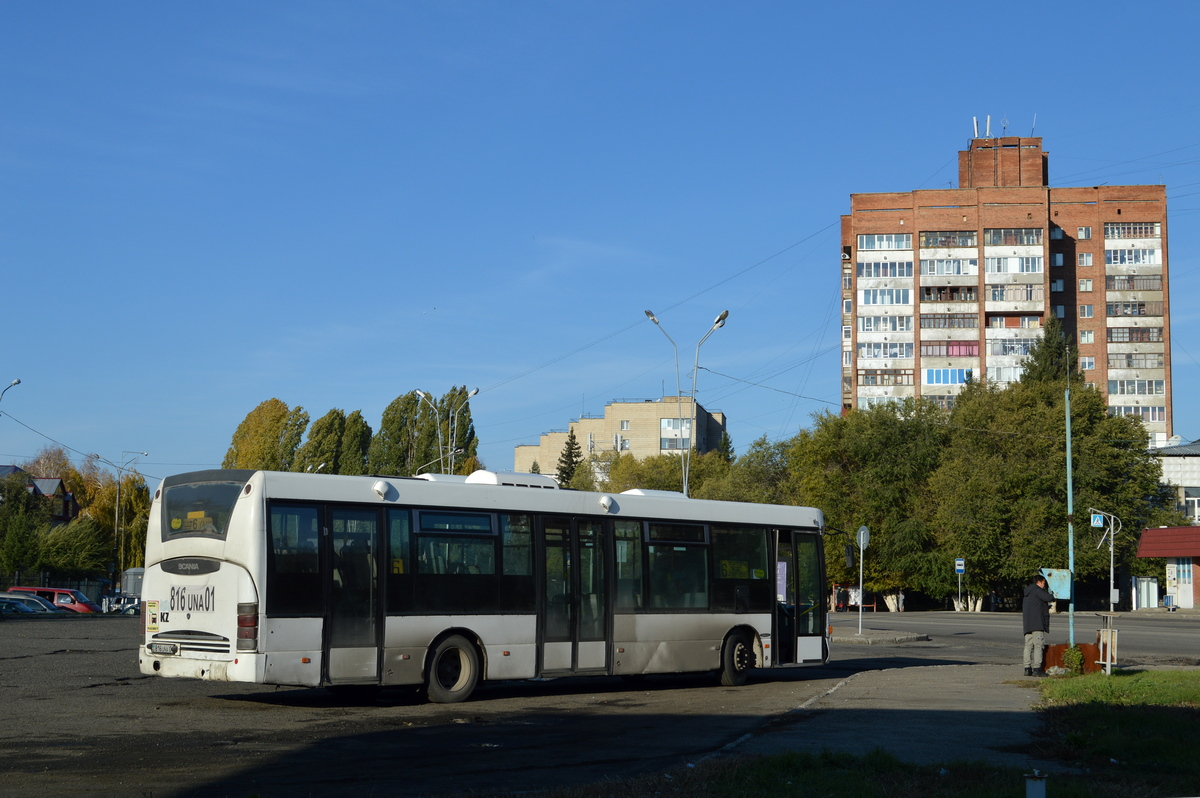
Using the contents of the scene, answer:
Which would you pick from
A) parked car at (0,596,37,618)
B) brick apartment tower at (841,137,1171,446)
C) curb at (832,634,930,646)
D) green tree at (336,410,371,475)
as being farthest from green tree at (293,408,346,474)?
curb at (832,634,930,646)

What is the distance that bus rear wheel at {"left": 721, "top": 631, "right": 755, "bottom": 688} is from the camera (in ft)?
60.1

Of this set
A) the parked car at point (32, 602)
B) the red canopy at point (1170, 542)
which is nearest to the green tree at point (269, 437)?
the parked car at point (32, 602)

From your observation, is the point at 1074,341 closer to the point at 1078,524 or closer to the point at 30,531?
the point at 1078,524

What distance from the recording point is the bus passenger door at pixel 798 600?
1936 centimetres

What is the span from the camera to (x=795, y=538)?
19.8m

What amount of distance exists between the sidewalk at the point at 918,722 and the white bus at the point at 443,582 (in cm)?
244

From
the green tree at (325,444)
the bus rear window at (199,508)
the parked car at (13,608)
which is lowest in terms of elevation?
the parked car at (13,608)

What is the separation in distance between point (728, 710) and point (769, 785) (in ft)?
20.2

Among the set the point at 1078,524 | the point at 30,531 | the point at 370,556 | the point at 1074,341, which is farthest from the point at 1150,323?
the point at 370,556

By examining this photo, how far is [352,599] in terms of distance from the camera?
14.1 meters

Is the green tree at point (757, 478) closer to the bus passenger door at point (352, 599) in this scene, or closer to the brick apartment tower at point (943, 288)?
the brick apartment tower at point (943, 288)

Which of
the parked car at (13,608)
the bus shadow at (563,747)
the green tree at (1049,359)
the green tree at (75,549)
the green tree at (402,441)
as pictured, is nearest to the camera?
the bus shadow at (563,747)

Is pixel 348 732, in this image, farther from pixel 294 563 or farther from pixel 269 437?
pixel 269 437

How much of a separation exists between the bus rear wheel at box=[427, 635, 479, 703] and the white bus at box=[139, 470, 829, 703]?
21 mm
